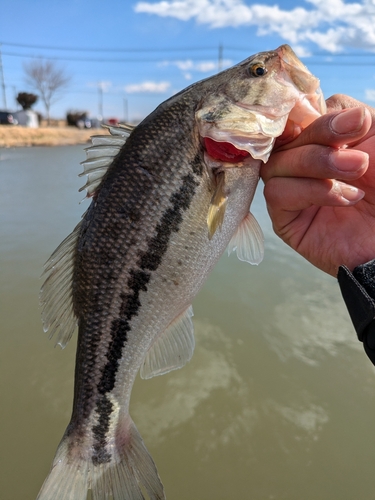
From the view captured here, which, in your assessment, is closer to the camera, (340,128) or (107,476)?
(340,128)

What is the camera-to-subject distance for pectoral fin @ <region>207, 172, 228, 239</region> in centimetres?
168

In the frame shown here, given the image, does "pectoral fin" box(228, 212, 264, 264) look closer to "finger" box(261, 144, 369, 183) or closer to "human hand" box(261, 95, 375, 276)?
"human hand" box(261, 95, 375, 276)

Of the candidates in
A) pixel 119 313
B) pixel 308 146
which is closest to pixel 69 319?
pixel 119 313

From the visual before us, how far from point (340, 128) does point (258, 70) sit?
0.53m

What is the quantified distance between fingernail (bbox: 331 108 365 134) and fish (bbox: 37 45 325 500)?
0.27 metres

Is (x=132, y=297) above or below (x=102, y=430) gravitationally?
above

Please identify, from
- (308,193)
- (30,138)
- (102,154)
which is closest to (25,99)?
(30,138)

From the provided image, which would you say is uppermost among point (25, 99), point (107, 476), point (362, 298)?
point (362, 298)

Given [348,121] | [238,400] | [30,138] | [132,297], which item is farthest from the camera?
[30,138]

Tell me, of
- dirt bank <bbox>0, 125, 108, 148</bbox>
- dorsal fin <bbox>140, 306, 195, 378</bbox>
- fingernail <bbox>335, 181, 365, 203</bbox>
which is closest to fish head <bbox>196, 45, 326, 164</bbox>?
fingernail <bbox>335, 181, 365, 203</bbox>

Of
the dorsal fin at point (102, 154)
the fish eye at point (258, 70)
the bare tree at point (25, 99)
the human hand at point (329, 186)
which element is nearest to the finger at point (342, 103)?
the human hand at point (329, 186)

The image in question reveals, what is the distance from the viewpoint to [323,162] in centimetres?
149

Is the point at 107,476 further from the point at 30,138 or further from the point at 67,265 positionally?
the point at 30,138

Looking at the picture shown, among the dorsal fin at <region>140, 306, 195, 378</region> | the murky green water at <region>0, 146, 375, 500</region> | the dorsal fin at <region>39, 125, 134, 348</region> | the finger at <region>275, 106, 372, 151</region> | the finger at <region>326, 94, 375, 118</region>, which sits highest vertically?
the finger at <region>326, 94, 375, 118</region>
